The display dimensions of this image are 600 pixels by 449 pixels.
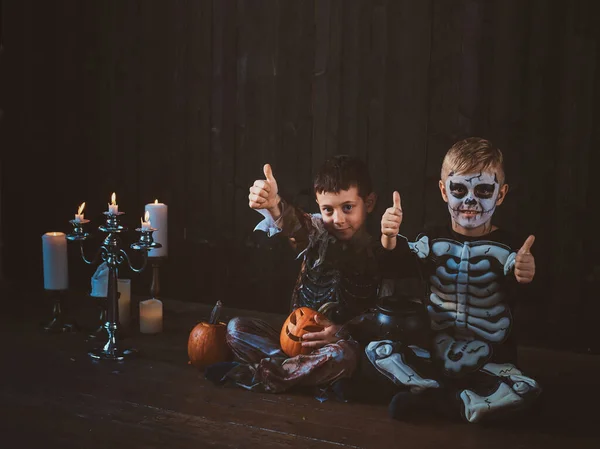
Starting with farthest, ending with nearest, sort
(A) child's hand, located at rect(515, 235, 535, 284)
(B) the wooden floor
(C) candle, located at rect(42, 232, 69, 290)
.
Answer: (C) candle, located at rect(42, 232, 69, 290), (A) child's hand, located at rect(515, 235, 535, 284), (B) the wooden floor

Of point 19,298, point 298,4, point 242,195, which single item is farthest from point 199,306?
point 298,4

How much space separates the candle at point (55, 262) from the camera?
2938mm

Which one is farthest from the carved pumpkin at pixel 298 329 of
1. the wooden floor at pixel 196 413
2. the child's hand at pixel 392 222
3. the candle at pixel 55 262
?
the candle at pixel 55 262

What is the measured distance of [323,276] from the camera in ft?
8.60

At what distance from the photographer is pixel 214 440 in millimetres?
2102

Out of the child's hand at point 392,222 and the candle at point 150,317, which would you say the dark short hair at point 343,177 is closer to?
the child's hand at point 392,222

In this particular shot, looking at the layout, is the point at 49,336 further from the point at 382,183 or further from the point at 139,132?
the point at 382,183

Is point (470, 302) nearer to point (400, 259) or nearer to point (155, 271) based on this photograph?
point (400, 259)

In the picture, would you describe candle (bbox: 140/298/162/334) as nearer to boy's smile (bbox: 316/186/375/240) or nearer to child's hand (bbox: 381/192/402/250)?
boy's smile (bbox: 316/186/375/240)

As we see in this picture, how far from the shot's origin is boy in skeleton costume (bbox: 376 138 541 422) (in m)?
2.32

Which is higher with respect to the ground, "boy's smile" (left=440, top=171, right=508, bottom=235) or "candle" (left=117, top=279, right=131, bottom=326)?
"boy's smile" (left=440, top=171, right=508, bottom=235)

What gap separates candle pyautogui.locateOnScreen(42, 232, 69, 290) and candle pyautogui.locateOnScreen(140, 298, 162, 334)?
34cm

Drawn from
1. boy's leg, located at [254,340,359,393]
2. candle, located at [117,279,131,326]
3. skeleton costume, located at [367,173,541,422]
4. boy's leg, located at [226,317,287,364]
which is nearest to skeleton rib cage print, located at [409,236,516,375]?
skeleton costume, located at [367,173,541,422]

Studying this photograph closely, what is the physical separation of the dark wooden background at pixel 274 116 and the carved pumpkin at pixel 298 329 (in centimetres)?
79
